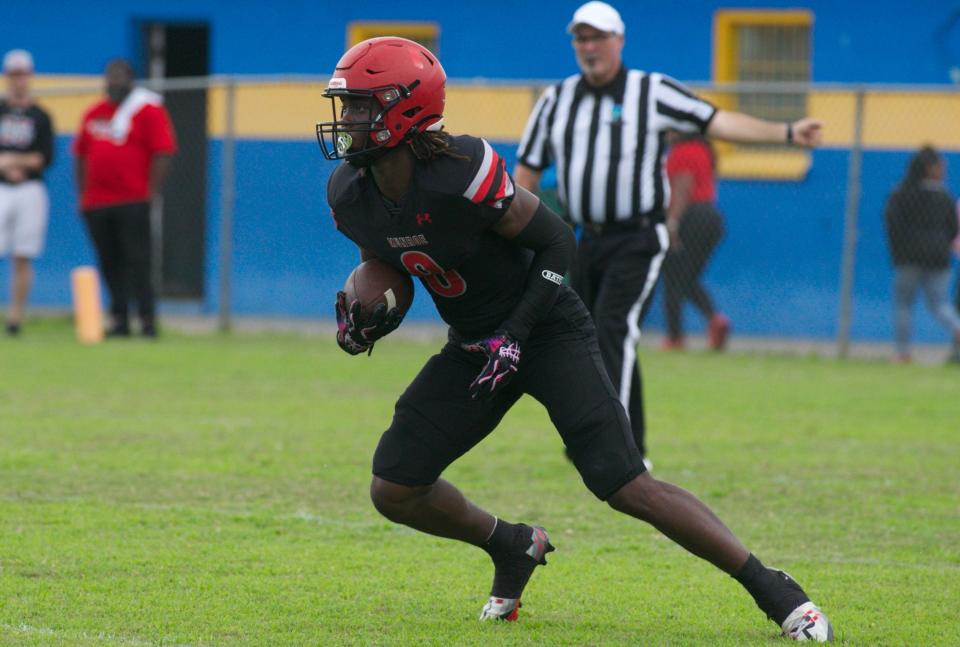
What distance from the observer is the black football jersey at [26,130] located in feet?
45.6

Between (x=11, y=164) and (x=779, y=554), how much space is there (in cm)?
966

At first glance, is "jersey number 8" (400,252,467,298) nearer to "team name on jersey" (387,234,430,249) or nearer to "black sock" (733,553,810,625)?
"team name on jersey" (387,234,430,249)

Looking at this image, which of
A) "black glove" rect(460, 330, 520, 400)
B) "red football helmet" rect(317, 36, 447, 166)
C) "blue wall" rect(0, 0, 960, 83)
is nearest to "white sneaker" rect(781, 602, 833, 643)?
"black glove" rect(460, 330, 520, 400)

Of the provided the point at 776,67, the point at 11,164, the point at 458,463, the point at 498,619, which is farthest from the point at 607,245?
the point at 776,67

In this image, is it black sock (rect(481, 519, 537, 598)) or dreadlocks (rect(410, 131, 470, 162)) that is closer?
dreadlocks (rect(410, 131, 470, 162))

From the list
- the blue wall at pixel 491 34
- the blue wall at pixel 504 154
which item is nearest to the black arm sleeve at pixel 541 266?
the blue wall at pixel 504 154

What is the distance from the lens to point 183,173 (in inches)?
690

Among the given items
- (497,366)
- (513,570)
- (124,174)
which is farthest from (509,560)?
(124,174)

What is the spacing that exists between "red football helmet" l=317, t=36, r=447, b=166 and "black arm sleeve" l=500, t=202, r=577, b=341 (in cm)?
43

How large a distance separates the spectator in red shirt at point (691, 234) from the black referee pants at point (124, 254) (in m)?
4.57

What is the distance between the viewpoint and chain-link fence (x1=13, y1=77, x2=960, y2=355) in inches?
577

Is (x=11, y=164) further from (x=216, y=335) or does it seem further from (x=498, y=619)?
(x=498, y=619)

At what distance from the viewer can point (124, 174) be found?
1388 centimetres

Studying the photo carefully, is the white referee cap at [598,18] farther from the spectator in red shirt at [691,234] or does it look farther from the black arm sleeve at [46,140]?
the black arm sleeve at [46,140]
